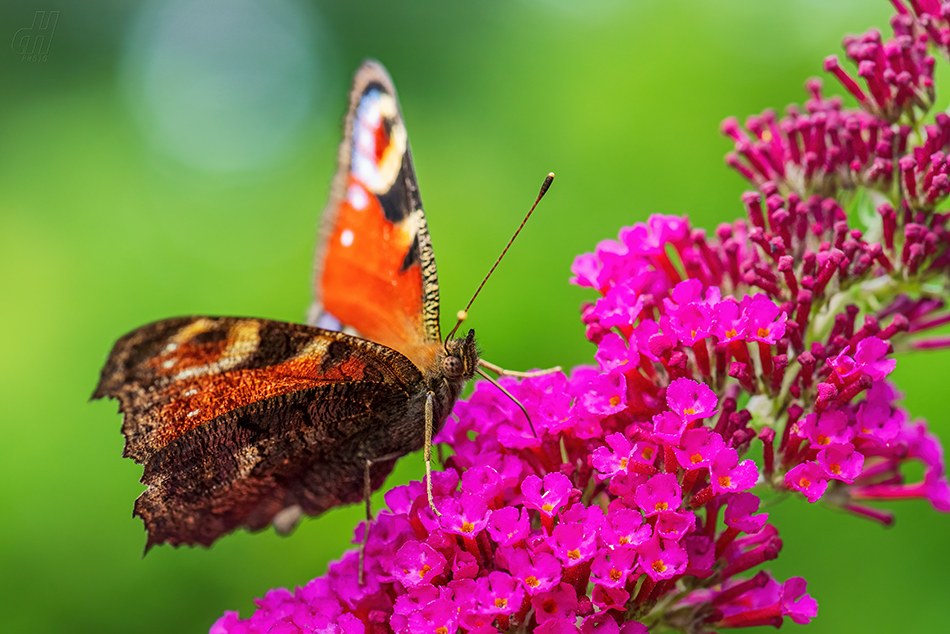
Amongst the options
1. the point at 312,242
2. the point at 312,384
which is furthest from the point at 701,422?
the point at 312,242

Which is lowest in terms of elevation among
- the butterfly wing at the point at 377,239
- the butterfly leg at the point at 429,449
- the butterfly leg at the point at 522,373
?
the butterfly leg at the point at 429,449

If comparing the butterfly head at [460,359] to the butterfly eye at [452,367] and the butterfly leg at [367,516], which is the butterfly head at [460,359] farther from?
the butterfly leg at [367,516]

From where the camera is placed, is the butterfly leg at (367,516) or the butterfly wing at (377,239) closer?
the butterfly leg at (367,516)

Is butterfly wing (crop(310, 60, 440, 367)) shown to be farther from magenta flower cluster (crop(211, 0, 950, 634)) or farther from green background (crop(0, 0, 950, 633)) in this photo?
green background (crop(0, 0, 950, 633))

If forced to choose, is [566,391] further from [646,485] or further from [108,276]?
[108,276]

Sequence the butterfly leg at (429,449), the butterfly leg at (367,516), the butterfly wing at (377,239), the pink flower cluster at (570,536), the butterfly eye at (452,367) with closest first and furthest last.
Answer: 1. the pink flower cluster at (570,536)
2. the butterfly leg at (429,449)
3. the butterfly leg at (367,516)
4. the butterfly eye at (452,367)
5. the butterfly wing at (377,239)

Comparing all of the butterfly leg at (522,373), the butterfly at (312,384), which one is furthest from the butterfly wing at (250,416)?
the butterfly leg at (522,373)

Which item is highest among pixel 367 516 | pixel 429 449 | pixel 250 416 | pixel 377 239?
pixel 377 239

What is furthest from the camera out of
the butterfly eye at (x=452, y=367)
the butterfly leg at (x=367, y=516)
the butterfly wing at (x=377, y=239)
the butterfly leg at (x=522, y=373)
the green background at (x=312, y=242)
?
the green background at (x=312, y=242)

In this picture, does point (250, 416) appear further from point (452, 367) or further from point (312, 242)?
point (312, 242)
